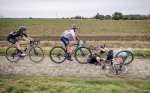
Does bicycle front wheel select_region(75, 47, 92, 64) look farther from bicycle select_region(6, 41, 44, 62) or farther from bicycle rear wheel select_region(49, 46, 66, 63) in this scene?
bicycle select_region(6, 41, 44, 62)

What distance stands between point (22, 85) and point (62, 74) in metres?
2.44

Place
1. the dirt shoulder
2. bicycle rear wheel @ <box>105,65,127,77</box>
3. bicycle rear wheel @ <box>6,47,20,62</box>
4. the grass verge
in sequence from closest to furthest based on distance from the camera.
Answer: the grass verge
bicycle rear wheel @ <box>105,65,127,77</box>
the dirt shoulder
bicycle rear wheel @ <box>6,47,20,62</box>

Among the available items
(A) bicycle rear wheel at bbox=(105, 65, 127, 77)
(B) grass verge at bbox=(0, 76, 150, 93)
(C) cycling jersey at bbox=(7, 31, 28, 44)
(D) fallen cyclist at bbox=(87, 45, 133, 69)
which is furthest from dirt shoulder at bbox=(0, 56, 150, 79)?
(C) cycling jersey at bbox=(7, 31, 28, 44)

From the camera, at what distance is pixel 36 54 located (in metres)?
14.3

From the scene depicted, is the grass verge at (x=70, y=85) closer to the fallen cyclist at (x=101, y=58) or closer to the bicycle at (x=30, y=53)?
the fallen cyclist at (x=101, y=58)

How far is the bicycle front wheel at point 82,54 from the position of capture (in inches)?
542

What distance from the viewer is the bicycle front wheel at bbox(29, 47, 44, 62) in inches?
561

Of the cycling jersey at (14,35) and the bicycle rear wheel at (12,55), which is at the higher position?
the cycling jersey at (14,35)

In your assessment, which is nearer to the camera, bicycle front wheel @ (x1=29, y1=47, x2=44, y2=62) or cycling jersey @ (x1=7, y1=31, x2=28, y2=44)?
cycling jersey @ (x1=7, y1=31, x2=28, y2=44)

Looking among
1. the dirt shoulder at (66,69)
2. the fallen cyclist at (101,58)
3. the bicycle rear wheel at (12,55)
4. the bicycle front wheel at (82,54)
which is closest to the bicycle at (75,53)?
the bicycle front wheel at (82,54)

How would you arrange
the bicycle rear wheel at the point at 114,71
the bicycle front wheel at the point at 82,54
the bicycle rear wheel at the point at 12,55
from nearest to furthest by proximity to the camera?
1. the bicycle rear wheel at the point at 114,71
2. the bicycle front wheel at the point at 82,54
3. the bicycle rear wheel at the point at 12,55

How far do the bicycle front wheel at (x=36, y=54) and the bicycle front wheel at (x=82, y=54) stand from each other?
6.61ft

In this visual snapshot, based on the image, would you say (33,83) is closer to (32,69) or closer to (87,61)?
(32,69)

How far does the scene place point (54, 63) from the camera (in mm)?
Result: 13984
